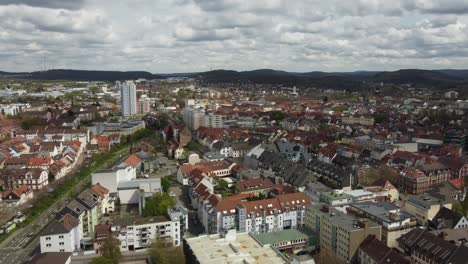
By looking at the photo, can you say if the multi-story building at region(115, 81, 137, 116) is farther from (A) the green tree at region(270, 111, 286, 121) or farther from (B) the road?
(B) the road

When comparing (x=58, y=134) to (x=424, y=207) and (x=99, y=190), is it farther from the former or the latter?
(x=424, y=207)

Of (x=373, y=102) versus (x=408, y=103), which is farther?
(x=373, y=102)

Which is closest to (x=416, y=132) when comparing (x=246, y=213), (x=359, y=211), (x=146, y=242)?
(x=359, y=211)

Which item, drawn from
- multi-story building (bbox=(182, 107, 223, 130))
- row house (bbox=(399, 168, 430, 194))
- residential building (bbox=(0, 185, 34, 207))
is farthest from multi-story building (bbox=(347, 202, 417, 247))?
multi-story building (bbox=(182, 107, 223, 130))

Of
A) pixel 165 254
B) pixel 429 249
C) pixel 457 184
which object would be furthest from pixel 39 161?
pixel 457 184

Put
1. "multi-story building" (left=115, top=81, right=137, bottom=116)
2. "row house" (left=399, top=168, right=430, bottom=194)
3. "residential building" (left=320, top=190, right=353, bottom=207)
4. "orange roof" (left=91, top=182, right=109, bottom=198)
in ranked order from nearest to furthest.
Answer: "residential building" (left=320, top=190, right=353, bottom=207) → "orange roof" (left=91, top=182, right=109, bottom=198) → "row house" (left=399, top=168, right=430, bottom=194) → "multi-story building" (left=115, top=81, right=137, bottom=116)

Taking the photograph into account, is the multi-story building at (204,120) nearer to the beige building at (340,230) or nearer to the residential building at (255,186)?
the residential building at (255,186)

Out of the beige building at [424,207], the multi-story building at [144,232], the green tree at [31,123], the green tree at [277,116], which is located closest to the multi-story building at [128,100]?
the green tree at [31,123]

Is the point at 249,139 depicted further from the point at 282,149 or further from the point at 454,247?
the point at 454,247
